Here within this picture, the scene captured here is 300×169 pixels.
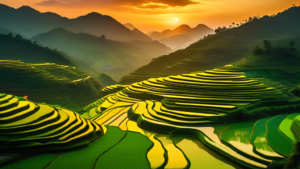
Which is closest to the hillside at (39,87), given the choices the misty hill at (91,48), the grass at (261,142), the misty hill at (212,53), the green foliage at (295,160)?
the misty hill at (212,53)

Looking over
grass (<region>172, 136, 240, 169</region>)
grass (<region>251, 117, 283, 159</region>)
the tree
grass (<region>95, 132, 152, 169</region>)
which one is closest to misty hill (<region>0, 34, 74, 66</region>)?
the tree

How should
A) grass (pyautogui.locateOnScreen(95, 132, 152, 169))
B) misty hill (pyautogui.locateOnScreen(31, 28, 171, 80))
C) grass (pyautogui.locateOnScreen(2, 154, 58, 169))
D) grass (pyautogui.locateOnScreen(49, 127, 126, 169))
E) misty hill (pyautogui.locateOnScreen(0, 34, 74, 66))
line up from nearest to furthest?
grass (pyautogui.locateOnScreen(2, 154, 58, 169)), grass (pyautogui.locateOnScreen(49, 127, 126, 169)), grass (pyautogui.locateOnScreen(95, 132, 152, 169)), misty hill (pyautogui.locateOnScreen(0, 34, 74, 66)), misty hill (pyautogui.locateOnScreen(31, 28, 171, 80))

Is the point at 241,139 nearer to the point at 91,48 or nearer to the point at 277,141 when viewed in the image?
the point at 277,141

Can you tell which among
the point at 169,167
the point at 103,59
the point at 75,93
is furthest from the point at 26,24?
the point at 169,167

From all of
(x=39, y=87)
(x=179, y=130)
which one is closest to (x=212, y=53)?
(x=39, y=87)

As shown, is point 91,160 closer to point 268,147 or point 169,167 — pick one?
point 169,167

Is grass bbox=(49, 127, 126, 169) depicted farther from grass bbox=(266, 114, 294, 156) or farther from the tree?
the tree

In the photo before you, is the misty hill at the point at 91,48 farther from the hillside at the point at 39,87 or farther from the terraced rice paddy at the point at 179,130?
the terraced rice paddy at the point at 179,130

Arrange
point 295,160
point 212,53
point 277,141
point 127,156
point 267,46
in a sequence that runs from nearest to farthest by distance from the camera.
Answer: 1. point 295,160
2. point 127,156
3. point 277,141
4. point 267,46
5. point 212,53
